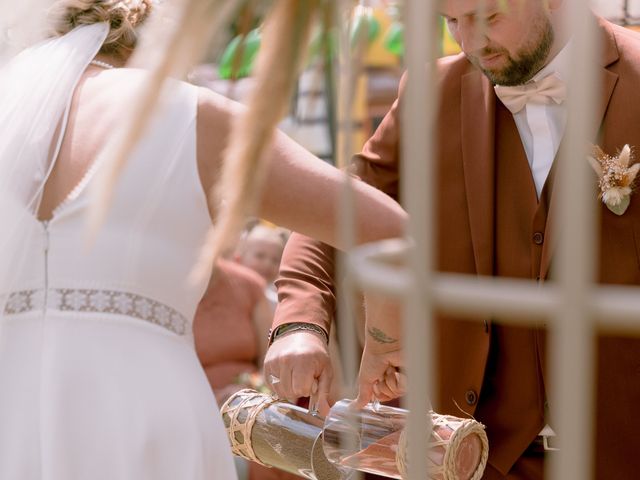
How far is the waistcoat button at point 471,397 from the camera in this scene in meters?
2.47

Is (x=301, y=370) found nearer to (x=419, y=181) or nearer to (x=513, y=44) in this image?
(x=513, y=44)

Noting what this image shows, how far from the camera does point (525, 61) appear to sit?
2438 millimetres

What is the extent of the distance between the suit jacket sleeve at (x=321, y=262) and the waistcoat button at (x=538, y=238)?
43 centimetres

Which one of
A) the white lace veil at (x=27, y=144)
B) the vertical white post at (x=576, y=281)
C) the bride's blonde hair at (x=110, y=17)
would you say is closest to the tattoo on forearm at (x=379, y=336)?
the white lace veil at (x=27, y=144)

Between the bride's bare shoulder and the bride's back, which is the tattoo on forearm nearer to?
the bride's bare shoulder

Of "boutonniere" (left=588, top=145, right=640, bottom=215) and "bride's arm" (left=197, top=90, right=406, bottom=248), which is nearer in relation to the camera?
"bride's arm" (left=197, top=90, right=406, bottom=248)

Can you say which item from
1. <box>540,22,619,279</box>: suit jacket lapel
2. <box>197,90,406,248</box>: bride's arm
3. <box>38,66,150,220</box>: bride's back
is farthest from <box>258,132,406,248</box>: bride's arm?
<box>540,22,619,279</box>: suit jacket lapel

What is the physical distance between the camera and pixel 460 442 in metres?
2.01

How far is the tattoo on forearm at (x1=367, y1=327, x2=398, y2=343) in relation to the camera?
2.08m

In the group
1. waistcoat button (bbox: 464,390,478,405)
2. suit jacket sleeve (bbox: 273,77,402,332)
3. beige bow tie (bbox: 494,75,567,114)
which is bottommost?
waistcoat button (bbox: 464,390,478,405)

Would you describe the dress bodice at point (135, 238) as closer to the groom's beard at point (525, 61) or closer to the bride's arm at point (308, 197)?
the bride's arm at point (308, 197)

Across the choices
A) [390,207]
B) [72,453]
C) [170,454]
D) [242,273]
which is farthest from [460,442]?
[242,273]

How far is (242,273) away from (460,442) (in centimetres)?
315

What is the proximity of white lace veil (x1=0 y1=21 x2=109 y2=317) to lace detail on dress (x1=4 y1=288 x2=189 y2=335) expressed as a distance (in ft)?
0.09
